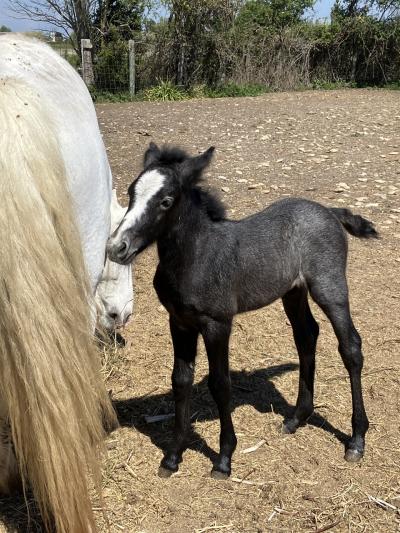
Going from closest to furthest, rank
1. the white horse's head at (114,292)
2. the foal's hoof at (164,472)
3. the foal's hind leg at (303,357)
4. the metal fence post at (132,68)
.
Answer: the foal's hoof at (164,472)
the foal's hind leg at (303,357)
the white horse's head at (114,292)
the metal fence post at (132,68)

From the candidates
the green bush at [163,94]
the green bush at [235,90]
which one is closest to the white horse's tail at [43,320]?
the green bush at [163,94]

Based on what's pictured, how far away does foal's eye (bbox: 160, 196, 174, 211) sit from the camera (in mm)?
2375

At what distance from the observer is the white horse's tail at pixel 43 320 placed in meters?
1.83

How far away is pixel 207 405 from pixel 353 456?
2.71 ft

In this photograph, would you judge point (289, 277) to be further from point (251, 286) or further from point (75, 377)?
point (75, 377)

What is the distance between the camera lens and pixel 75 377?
198 cm

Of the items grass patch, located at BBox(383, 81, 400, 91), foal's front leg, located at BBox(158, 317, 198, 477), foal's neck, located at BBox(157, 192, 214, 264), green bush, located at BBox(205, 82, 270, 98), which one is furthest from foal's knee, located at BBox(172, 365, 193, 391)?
grass patch, located at BBox(383, 81, 400, 91)

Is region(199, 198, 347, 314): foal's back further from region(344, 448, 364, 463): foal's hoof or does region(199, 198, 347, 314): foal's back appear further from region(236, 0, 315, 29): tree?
region(236, 0, 315, 29): tree

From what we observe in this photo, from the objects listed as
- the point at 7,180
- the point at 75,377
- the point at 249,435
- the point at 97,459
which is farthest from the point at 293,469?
the point at 7,180

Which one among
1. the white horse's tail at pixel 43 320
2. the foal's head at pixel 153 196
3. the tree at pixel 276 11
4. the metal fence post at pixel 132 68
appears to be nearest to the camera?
the white horse's tail at pixel 43 320

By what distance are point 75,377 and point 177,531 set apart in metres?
0.87

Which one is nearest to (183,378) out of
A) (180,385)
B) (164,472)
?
(180,385)

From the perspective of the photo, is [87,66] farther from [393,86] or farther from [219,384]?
[219,384]

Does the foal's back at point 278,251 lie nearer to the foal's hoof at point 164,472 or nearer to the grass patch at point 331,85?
the foal's hoof at point 164,472
